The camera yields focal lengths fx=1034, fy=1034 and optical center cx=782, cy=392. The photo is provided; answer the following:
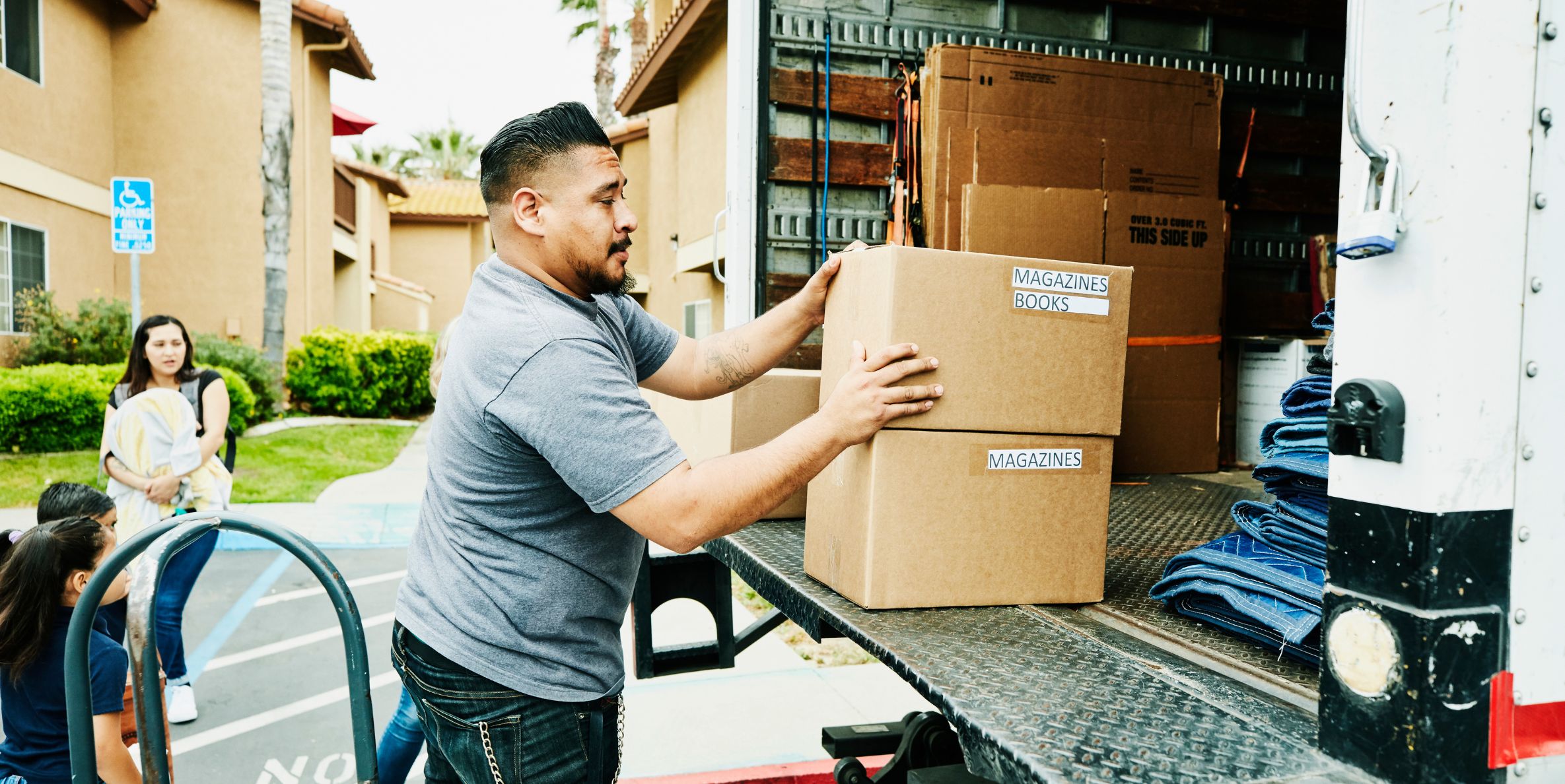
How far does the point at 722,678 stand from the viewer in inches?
185

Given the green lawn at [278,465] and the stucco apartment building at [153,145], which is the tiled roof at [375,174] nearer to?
the stucco apartment building at [153,145]

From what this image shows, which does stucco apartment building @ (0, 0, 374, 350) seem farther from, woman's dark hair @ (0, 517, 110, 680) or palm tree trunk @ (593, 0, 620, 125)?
woman's dark hair @ (0, 517, 110, 680)

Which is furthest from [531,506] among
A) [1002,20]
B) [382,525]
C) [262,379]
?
[262,379]

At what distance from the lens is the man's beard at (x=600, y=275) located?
2035 mm

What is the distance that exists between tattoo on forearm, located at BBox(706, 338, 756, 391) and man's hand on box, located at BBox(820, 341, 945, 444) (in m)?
0.75

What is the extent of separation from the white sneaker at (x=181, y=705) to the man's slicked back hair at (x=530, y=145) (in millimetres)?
3136

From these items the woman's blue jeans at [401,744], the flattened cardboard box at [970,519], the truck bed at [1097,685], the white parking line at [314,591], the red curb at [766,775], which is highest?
the flattened cardboard box at [970,519]

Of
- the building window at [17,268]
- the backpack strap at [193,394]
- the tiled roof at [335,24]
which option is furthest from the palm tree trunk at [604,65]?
the backpack strap at [193,394]

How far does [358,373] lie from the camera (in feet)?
49.1

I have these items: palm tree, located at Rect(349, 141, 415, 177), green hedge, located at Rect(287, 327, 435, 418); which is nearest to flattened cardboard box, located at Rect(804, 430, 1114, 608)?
green hedge, located at Rect(287, 327, 435, 418)

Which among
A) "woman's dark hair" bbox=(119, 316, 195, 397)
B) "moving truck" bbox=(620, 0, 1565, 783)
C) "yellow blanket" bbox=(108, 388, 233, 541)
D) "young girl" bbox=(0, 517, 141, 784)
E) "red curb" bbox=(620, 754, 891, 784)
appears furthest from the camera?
"woman's dark hair" bbox=(119, 316, 195, 397)

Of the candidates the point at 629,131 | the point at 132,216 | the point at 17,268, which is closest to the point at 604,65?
the point at 629,131

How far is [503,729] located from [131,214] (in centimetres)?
633

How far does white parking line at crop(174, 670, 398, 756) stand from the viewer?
3.96 meters
